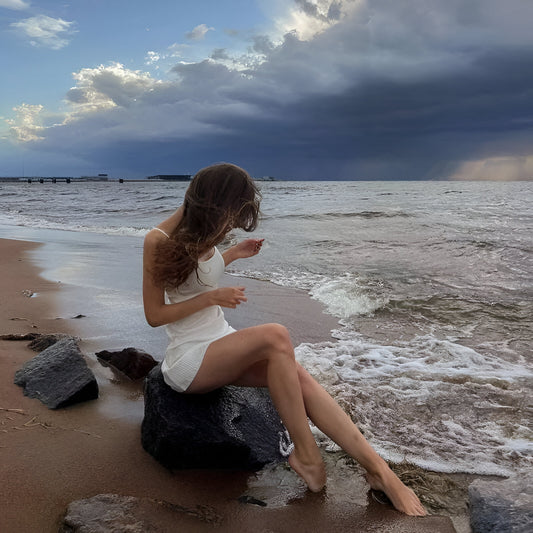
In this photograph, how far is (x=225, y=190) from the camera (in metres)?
2.76

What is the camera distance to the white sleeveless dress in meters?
2.79

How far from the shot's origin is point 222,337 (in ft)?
9.21

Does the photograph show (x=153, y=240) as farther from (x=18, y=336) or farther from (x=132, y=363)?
(x=18, y=336)

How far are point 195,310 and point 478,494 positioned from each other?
68.3 inches

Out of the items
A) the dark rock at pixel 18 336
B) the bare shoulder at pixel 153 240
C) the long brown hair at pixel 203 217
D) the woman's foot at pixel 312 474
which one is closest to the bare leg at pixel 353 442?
the woman's foot at pixel 312 474

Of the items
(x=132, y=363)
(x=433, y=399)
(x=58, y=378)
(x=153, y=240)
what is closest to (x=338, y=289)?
(x=433, y=399)

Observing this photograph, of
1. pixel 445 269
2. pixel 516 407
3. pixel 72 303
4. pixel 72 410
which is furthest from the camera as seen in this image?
pixel 445 269

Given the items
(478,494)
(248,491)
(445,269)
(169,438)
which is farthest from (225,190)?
(445,269)

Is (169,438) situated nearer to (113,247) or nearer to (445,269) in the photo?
(445,269)

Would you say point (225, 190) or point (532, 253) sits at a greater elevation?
point (225, 190)

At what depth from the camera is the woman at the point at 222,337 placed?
2631 mm

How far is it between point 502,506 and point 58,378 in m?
2.83

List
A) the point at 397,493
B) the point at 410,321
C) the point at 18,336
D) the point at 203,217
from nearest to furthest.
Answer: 1. the point at 397,493
2. the point at 203,217
3. the point at 18,336
4. the point at 410,321

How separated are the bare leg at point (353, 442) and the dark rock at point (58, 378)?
1598mm
